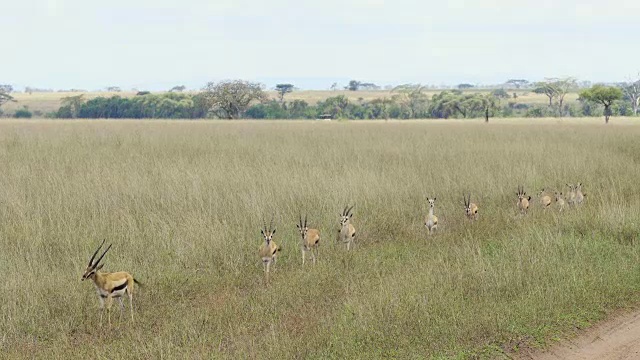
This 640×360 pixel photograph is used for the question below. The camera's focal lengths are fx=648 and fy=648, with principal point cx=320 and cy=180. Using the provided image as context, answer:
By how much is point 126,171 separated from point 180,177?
164 centimetres

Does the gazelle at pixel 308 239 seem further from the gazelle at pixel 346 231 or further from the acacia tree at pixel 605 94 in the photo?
the acacia tree at pixel 605 94

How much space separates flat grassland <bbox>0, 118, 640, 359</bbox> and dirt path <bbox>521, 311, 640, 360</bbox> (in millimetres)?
193

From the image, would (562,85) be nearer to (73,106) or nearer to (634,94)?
Result: (634,94)

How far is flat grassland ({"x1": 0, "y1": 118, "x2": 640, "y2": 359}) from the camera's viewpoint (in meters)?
6.39

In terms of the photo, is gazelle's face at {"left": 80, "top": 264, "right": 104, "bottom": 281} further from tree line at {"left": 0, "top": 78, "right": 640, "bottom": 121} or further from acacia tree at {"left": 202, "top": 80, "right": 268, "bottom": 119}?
acacia tree at {"left": 202, "top": 80, "right": 268, "bottom": 119}

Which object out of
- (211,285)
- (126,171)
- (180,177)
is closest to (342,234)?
(211,285)

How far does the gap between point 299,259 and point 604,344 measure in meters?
4.32

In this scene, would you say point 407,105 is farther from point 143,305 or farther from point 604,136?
point 143,305

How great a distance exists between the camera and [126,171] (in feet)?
49.3

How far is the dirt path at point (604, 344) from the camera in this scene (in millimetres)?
6001

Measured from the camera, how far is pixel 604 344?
20.6 feet

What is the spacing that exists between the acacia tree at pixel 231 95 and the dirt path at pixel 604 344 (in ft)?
234

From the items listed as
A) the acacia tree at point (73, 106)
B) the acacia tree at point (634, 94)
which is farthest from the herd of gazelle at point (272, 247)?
the acacia tree at point (634, 94)

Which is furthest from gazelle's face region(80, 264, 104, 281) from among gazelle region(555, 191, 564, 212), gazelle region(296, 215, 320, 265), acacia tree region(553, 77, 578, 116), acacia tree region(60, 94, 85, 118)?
acacia tree region(553, 77, 578, 116)
